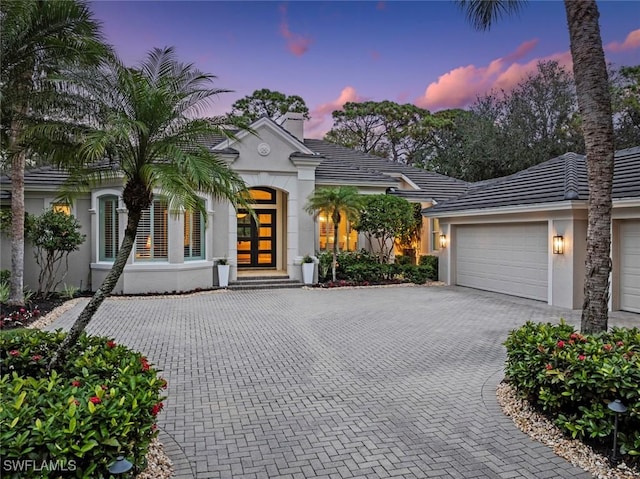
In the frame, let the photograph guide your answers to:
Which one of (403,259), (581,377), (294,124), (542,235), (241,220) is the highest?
(294,124)

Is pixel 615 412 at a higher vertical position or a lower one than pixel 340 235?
lower

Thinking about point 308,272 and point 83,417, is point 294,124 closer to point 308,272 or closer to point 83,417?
point 308,272

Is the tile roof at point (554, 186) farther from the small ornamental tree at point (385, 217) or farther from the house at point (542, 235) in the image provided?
the small ornamental tree at point (385, 217)

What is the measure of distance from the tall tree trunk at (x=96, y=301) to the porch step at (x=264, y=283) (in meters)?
10.1

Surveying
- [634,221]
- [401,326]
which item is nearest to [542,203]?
[634,221]

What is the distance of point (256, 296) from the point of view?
13.6 metres

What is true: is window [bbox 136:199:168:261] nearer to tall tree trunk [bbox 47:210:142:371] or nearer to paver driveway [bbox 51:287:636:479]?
paver driveway [bbox 51:287:636:479]

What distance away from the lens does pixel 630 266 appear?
1021 centimetres

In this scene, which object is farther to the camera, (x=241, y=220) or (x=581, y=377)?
(x=241, y=220)

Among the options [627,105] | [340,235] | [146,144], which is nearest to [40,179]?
[340,235]

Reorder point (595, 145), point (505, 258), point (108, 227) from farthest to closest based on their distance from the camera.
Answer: point (108, 227) < point (505, 258) < point (595, 145)

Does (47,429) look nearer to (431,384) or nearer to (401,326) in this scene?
(431,384)

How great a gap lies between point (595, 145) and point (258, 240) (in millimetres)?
13977

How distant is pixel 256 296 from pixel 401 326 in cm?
585
